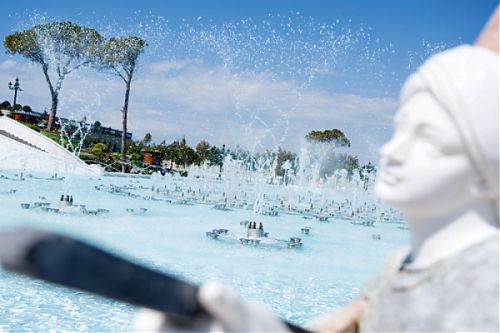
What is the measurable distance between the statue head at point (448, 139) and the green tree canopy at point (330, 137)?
46106 millimetres

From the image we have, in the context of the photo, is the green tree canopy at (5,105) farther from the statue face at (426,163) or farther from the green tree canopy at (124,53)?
the statue face at (426,163)

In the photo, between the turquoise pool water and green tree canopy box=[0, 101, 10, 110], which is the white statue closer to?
the turquoise pool water

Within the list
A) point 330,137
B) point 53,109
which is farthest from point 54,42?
point 330,137

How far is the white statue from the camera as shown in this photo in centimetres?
131

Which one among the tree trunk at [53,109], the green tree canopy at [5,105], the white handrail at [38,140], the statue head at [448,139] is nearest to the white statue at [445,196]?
the statue head at [448,139]

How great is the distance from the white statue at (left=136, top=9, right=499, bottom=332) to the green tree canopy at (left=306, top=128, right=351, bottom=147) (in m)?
46.1

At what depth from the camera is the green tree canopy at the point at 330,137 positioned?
4741 centimetres

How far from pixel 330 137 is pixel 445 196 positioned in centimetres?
4656

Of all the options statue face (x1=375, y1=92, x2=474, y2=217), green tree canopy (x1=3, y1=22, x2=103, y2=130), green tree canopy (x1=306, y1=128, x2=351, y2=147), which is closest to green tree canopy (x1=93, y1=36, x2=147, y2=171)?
green tree canopy (x1=3, y1=22, x2=103, y2=130)

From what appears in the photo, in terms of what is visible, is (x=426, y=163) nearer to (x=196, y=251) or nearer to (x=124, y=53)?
(x=196, y=251)

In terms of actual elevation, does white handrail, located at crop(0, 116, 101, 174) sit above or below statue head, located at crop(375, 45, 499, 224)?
above

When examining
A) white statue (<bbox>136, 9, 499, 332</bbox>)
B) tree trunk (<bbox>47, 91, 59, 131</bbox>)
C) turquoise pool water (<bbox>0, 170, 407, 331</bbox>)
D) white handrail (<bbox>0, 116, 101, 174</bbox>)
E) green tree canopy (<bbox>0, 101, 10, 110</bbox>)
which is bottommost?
turquoise pool water (<bbox>0, 170, 407, 331</bbox>)

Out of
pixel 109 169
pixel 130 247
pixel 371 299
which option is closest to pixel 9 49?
pixel 109 169

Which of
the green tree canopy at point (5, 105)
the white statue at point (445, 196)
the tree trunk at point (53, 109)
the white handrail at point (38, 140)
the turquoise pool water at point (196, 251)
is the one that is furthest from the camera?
the green tree canopy at point (5, 105)
